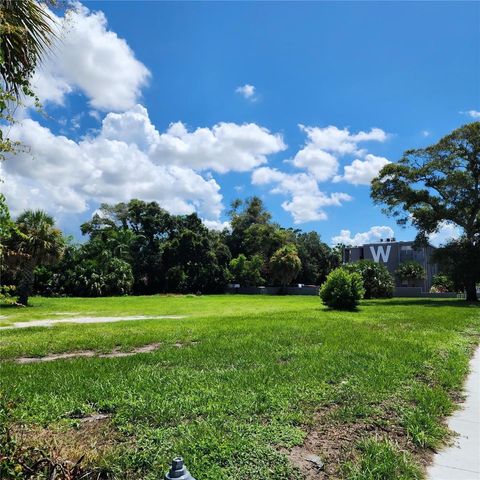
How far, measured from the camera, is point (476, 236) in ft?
93.6

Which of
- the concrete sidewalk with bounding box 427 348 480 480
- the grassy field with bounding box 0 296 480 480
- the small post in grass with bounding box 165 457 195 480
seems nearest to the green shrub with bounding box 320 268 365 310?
the grassy field with bounding box 0 296 480 480

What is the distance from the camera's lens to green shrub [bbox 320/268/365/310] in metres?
19.1

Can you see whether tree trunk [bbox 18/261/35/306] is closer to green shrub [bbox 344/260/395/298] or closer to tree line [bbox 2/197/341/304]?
tree line [bbox 2/197/341/304]

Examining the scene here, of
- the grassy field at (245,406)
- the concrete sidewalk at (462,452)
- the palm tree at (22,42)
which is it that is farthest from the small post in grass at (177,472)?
the palm tree at (22,42)

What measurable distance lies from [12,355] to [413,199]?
26.7 meters

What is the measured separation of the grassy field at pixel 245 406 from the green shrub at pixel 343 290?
10.6 metres

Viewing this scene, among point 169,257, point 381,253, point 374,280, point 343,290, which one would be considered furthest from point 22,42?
point 381,253

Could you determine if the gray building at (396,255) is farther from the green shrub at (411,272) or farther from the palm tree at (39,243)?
the palm tree at (39,243)

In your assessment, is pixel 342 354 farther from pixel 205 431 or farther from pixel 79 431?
pixel 79 431

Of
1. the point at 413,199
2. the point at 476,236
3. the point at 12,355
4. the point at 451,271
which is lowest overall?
the point at 12,355

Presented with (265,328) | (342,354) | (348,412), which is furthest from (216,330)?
(348,412)

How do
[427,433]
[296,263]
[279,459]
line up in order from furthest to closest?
[296,263] → [427,433] → [279,459]

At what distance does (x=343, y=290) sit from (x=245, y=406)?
15.5 metres

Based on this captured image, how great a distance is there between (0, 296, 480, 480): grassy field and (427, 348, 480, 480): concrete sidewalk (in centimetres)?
13
